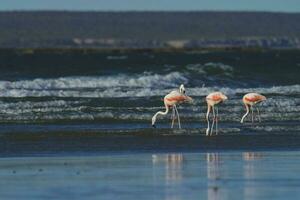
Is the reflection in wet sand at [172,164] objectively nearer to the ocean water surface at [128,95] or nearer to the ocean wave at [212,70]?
the ocean water surface at [128,95]

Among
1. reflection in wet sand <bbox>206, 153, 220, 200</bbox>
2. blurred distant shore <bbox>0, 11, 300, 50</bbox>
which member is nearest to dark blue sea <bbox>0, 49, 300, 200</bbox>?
reflection in wet sand <bbox>206, 153, 220, 200</bbox>

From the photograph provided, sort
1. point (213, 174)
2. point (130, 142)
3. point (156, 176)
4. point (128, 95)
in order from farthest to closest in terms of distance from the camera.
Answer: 1. point (128, 95)
2. point (130, 142)
3. point (213, 174)
4. point (156, 176)

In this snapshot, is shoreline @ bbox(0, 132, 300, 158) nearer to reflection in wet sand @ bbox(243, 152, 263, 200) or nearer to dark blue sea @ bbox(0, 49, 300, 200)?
dark blue sea @ bbox(0, 49, 300, 200)

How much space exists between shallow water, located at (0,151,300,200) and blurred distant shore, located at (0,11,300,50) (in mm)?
107972

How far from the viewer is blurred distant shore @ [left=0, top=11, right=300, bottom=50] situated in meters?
136

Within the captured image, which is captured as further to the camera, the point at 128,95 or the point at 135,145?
the point at 128,95

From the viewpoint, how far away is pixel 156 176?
20219 millimetres

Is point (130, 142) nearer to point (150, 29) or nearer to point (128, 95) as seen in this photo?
point (128, 95)

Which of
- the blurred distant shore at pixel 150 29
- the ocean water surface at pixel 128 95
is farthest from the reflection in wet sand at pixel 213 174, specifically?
the blurred distant shore at pixel 150 29

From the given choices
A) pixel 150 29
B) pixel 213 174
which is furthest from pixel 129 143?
pixel 150 29

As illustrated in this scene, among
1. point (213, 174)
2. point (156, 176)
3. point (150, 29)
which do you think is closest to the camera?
point (156, 176)

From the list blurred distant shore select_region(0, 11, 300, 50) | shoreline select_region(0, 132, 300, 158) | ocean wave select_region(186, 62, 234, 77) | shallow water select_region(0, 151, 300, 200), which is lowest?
shallow water select_region(0, 151, 300, 200)

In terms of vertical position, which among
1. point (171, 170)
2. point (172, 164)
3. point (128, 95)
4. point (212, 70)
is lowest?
point (171, 170)

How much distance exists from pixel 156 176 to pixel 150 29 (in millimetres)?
124825
